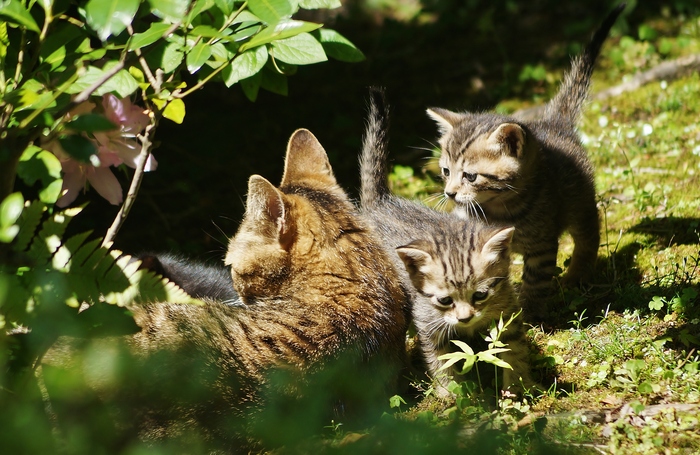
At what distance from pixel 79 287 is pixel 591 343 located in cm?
245

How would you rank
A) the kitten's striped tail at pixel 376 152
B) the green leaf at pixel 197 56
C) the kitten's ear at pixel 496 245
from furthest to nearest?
the kitten's striped tail at pixel 376 152 < the kitten's ear at pixel 496 245 < the green leaf at pixel 197 56

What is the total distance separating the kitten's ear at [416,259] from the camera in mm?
3777

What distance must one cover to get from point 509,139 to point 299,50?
1671 mm

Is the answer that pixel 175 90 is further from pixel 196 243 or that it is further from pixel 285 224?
pixel 196 243

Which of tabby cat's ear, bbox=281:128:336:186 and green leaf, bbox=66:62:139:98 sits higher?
green leaf, bbox=66:62:139:98

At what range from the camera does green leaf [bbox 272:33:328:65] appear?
3.36 meters

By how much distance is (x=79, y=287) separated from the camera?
2.54 meters

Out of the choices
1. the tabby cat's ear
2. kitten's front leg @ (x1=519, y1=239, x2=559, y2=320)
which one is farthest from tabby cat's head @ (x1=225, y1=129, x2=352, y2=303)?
kitten's front leg @ (x1=519, y1=239, x2=559, y2=320)

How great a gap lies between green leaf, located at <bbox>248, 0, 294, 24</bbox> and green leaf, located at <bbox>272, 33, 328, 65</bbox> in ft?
2.51

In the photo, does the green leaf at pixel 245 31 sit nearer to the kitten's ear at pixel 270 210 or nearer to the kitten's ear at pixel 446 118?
the kitten's ear at pixel 270 210

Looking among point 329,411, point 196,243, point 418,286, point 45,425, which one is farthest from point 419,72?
point 45,425

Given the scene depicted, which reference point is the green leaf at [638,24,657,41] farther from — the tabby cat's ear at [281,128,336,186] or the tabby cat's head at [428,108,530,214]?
the tabby cat's ear at [281,128,336,186]

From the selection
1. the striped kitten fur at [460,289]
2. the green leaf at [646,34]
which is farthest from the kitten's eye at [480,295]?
A: the green leaf at [646,34]

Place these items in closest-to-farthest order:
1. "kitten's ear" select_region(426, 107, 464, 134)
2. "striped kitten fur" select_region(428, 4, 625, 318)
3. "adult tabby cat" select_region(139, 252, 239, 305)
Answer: "adult tabby cat" select_region(139, 252, 239, 305)
"striped kitten fur" select_region(428, 4, 625, 318)
"kitten's ear" select_region(426, 107, 464, 134)
